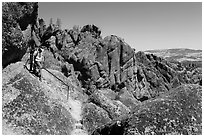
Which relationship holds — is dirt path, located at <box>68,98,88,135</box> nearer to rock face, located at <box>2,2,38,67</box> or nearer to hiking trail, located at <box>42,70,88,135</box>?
hiking trail, located at <box>42,70,88,135</box>

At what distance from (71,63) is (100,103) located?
180 ft

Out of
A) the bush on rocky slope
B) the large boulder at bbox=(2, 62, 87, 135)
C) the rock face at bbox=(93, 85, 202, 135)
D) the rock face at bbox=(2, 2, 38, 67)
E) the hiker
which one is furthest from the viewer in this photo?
the rock face at bbox=(2, 2, 38, 67)

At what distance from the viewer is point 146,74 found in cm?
12425

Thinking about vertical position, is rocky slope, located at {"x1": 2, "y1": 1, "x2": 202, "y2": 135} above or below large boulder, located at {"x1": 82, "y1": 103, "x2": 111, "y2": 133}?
above

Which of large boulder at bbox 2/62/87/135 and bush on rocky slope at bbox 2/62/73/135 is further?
bush on rocky slope at bbox 2/62/73/135

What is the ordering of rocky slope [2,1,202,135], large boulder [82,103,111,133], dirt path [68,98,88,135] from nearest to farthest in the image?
rocky slope [2,1,202,135], dirt path [68,98,88,135], large boulder [82,103,111,133]

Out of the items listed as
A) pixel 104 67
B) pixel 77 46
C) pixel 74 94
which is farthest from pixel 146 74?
pixel 74 94

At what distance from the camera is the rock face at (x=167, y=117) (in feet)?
54.5

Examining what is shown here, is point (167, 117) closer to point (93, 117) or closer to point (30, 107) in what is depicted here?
A: point (93, 117)

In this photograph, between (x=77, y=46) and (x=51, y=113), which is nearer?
(x=51, y=113)

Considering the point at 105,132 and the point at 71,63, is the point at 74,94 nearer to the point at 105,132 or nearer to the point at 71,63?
the point at 105,132

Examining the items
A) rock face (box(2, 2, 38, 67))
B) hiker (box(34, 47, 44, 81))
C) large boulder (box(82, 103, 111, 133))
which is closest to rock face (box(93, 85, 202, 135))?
large boulder (box(82, 103, 111, 133))

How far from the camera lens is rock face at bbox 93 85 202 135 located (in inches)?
654

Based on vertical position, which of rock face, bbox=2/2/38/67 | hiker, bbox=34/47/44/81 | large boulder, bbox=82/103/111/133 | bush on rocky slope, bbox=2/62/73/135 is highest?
rock face, bbox=2/2/38/67
